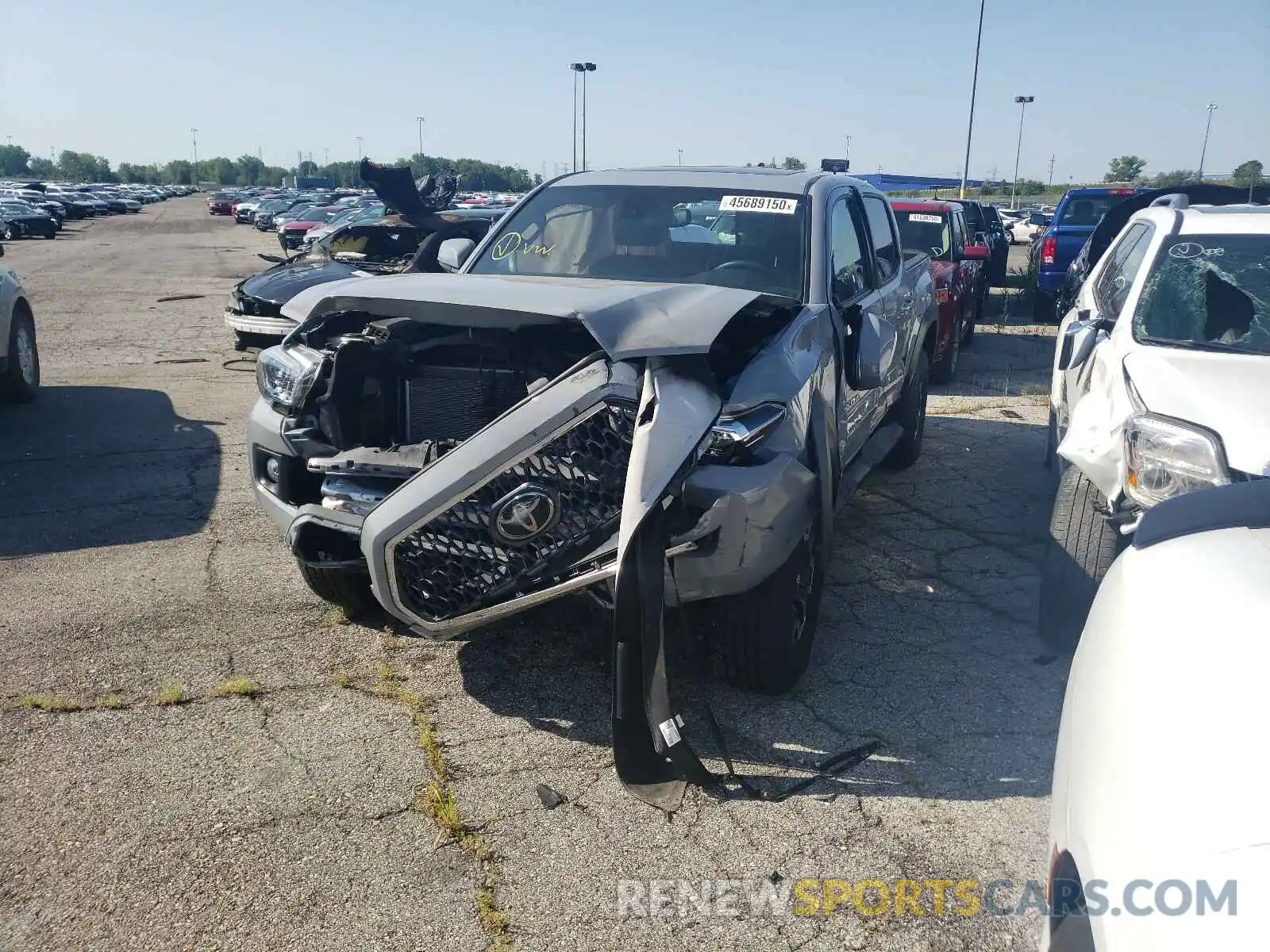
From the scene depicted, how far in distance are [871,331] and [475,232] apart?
24.7ft

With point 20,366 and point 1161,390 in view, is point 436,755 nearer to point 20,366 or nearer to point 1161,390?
point 1161,390

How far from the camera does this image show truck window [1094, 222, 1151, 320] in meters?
5.14

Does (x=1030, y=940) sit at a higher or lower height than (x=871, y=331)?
lower

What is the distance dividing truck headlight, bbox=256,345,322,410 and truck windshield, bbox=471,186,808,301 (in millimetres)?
1260

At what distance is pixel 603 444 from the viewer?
323 cm

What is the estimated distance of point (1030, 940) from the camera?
2.61m

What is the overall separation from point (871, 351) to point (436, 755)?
2.34 metres

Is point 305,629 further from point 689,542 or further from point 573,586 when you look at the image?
point 689,542

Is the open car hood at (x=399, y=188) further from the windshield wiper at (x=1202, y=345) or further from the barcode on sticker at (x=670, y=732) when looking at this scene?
the barcode on sticker at (x=670, y=732)

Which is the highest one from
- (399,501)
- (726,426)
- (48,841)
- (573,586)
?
(726,426)

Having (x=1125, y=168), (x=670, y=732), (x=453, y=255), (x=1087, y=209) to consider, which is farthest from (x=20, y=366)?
(x=1125, y=168)

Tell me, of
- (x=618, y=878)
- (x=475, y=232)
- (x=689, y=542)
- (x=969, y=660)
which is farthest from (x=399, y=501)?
(x=475, y=232)

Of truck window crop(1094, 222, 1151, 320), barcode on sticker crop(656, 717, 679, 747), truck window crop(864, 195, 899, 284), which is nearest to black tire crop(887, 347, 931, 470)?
truck window crop(864, 195, 899, 284)

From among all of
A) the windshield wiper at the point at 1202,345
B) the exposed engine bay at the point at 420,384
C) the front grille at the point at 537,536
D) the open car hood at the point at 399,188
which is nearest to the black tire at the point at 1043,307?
the open car hood at the point at 399,188
